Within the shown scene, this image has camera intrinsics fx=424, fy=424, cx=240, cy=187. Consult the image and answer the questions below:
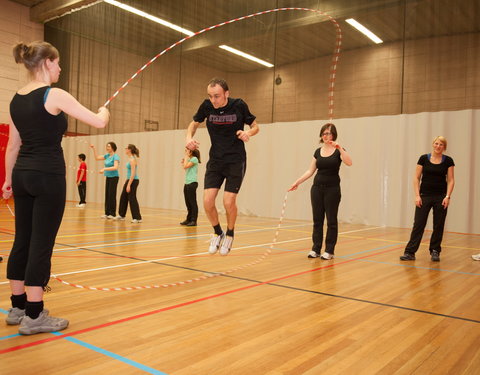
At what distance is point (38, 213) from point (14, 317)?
25.8 inches

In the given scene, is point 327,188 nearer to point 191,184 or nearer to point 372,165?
point 191,184

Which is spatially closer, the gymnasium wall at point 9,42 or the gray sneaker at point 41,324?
the gray sneaker at point 41,324


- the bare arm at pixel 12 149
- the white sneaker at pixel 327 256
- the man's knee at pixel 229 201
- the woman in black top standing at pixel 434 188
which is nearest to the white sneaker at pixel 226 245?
the man's knee at pixel 229 201

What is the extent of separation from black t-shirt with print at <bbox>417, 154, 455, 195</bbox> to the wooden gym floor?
874mm

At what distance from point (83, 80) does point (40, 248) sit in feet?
50.7

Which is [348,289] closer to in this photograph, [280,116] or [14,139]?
[14,139]

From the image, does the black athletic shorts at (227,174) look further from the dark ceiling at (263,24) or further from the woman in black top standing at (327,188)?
the dark ceiling at (263,24)

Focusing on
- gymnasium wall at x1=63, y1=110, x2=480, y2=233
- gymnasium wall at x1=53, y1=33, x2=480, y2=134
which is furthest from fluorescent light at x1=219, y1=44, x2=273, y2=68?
gymnasium wall at x1=63, y1=110, x2=480, y2=233

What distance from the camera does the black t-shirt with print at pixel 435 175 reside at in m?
5.00

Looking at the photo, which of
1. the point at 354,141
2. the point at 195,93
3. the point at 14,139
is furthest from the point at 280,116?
the point at 14,139

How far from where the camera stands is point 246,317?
2674 millimetres

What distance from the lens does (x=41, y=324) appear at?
2258mm

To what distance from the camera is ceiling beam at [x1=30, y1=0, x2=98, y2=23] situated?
49.4 ft

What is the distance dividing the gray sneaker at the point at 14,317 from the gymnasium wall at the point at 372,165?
26.0 ft
